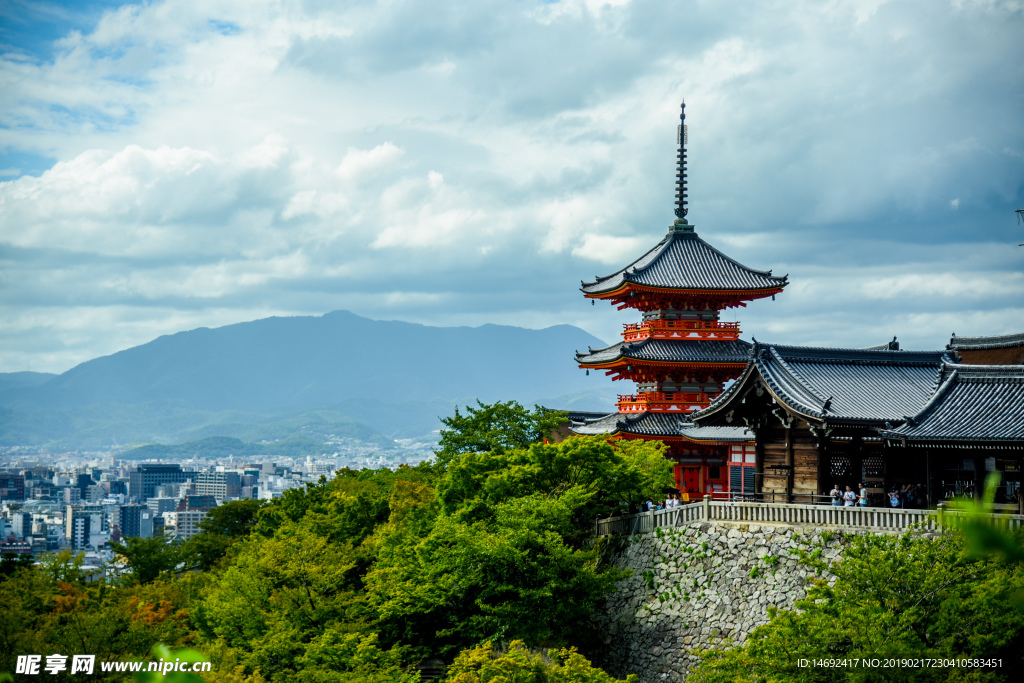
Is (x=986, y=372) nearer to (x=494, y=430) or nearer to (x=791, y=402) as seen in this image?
(x=791, y=402)

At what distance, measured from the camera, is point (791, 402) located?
2947 centimetres

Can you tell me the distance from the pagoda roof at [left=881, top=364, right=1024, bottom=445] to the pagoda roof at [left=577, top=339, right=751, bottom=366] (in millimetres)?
12748

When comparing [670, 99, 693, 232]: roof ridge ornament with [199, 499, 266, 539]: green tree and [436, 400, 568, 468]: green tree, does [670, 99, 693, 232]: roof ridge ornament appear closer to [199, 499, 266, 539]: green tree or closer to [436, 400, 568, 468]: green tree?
[436, 400, 568, 468]: green tree

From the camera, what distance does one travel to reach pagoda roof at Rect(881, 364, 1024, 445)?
26.8m

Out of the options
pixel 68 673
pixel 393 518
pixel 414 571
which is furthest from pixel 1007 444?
pixel 68 673

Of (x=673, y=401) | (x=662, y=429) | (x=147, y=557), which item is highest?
(x=673, y=401)

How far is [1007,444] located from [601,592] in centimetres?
1222

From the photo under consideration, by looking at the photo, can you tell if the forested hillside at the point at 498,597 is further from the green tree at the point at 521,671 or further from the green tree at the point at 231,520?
the green tree at the point at 231,520

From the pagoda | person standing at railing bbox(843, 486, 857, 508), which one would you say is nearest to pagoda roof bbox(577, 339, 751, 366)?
the pagoda

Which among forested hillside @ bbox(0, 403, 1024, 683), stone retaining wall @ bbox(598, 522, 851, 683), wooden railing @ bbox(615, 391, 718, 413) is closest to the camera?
forested hillside @ bbox(0, 403, 1024, 683)

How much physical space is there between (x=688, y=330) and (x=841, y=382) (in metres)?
12.8

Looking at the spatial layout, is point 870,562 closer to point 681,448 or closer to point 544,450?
point 544,450

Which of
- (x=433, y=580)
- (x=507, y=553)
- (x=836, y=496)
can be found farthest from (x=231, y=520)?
(x=836, y=496)

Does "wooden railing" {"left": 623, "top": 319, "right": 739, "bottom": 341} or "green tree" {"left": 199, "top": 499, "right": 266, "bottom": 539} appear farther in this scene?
"green tree" {"left": 199, "top": 499, "right": 266, "bottom": 539}
